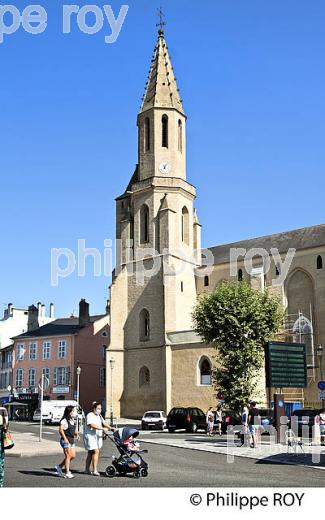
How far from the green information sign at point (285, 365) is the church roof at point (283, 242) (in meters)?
28.1

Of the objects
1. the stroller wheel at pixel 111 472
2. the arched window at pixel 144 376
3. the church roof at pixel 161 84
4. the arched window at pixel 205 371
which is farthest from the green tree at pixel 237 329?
the church roof at pixel 161 84

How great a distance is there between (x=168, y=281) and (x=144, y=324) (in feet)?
14.8

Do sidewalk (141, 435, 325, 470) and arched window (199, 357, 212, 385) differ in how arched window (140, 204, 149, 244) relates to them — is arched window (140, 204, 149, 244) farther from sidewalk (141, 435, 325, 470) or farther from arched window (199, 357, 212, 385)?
sidewalk (141, 435, 325, 470)

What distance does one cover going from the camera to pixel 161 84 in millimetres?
57438

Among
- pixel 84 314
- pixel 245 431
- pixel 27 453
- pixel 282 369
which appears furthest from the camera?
pixel 84 314

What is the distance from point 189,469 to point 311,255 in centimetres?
3980

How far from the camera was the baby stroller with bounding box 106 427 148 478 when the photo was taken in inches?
524

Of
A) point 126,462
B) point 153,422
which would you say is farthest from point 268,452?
point 153,422

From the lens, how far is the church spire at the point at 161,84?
56.4 meters

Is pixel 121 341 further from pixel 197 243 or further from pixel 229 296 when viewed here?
pixel 229 296

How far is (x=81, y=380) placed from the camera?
60.8m

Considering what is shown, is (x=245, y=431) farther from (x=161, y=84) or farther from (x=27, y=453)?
(x=161, y=84)

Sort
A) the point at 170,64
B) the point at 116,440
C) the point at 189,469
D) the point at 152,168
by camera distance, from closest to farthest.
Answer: the point at 116,440, the point at 189,469, the point at 152,168, the point at 170,64
